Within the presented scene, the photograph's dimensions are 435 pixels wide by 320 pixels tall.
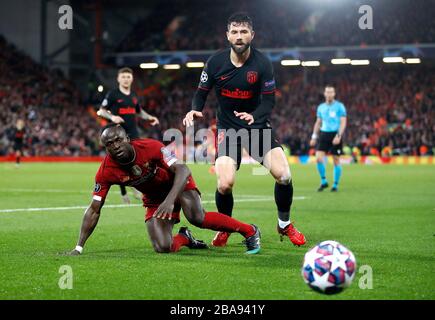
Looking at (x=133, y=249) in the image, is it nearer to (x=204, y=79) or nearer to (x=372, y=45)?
(x=204, y=79)

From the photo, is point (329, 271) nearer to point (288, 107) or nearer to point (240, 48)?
point (240, 48)

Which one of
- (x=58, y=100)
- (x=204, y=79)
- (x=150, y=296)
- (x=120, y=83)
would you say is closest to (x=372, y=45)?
(x=58, y=100)

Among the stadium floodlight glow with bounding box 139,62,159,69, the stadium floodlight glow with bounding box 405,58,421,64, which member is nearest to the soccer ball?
the stadium floodlight glow with bounding box 405,58,421,64

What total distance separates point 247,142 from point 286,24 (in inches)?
1533

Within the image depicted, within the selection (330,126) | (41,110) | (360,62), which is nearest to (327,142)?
(330,126)

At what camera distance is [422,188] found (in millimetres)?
19453

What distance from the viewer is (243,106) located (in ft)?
31.3

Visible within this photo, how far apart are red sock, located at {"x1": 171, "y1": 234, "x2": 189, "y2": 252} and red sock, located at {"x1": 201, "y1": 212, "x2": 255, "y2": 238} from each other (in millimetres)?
373

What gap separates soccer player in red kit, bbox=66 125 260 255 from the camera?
812cm

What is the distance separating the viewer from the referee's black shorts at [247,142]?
943cm

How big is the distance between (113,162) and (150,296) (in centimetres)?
251

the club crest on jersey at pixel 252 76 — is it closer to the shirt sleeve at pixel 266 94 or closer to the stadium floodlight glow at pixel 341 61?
the shirt sleeve at pixel 266 94

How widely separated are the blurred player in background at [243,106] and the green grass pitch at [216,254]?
608mm

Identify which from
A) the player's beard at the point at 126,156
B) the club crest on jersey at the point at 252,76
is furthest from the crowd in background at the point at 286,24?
the player's beard at the point at 126,156
